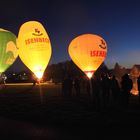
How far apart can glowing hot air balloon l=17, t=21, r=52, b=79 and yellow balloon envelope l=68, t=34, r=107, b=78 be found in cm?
231

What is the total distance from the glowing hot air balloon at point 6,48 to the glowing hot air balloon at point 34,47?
3.26 metres

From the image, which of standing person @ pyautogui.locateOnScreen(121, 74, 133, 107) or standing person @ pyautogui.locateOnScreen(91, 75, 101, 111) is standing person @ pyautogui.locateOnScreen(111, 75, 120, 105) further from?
standing person @ pyautogui.locateOnScreen(91, 75, 101, 111)

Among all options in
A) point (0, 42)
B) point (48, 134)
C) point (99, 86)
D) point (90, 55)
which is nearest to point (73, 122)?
point (48, 134)

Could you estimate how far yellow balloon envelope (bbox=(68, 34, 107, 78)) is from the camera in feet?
83.1

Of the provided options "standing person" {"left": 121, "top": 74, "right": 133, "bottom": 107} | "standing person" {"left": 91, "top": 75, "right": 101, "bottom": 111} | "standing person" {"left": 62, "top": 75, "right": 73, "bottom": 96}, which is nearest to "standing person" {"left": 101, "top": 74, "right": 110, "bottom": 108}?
"standing person" {"left": 91, "top": 75, "right": 101, "bottom": 111}

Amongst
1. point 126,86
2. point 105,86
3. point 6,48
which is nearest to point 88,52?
point 105,86

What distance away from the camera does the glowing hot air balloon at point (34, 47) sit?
23.4 metres

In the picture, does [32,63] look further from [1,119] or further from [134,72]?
[134,72]

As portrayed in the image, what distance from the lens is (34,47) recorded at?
23.7 meters

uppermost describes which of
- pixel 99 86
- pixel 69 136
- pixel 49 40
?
pixel 49 40

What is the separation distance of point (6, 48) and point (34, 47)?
18.3 feet

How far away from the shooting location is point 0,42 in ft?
92.2

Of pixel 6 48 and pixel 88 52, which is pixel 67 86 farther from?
pixel 6 48

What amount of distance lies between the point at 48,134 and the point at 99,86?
7.78m
